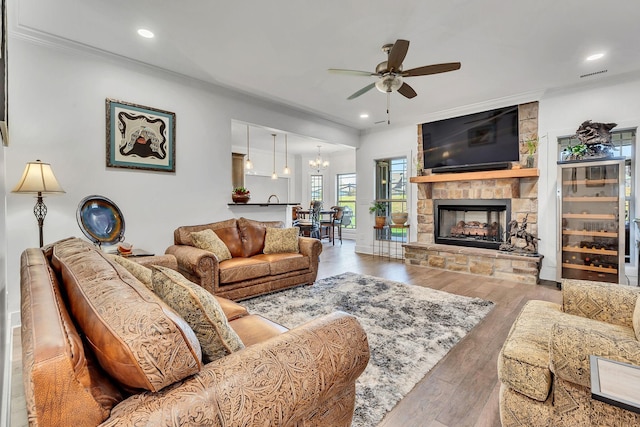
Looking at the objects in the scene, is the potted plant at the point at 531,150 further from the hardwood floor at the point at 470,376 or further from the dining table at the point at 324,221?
the dining table at the point at 324,221

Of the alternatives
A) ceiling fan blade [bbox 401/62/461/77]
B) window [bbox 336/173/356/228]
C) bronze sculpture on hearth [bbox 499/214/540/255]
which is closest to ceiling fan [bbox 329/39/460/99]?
ceiling fan blade [bbox 401/62/461/77]

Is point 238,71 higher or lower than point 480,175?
higher

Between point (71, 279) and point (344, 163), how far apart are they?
28.9ft

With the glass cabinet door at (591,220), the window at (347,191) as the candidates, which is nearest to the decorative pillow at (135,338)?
the glass cabinet door at (591,220)

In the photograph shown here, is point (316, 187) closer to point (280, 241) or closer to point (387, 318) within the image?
point (280, 241)

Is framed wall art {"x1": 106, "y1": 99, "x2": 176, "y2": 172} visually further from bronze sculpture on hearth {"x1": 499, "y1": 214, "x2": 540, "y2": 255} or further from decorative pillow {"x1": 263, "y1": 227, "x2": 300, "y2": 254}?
bronze sculpture on hearth {"x1": 499, "y1": 214, "x2": 540, "y2": 255}

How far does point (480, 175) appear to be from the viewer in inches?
194

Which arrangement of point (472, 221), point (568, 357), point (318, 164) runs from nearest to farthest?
point (568, 357), point (472, 221), point (318, 164)

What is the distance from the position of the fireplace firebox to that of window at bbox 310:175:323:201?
4.87m

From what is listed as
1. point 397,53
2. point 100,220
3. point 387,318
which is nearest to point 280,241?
point 387,318

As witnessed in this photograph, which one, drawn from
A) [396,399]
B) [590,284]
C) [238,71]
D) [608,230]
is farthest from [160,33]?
[608,230]

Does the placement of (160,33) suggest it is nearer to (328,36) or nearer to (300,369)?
(328,36)

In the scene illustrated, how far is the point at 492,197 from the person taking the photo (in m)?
5.07

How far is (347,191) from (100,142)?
7136 millimetres
